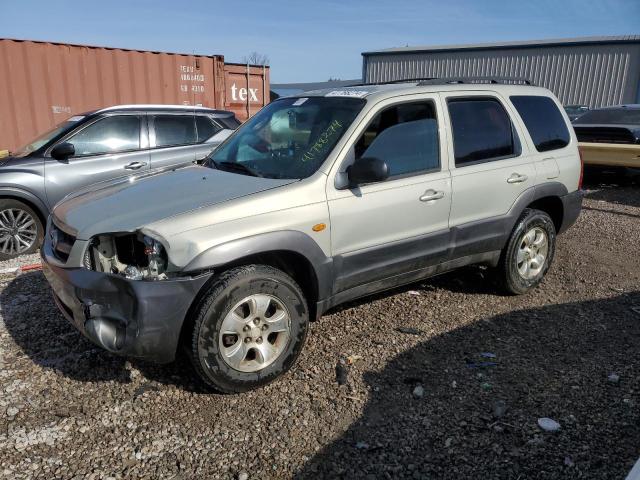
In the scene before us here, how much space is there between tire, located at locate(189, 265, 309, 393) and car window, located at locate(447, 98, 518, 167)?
1.79 meters

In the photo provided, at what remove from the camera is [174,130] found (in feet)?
21.6

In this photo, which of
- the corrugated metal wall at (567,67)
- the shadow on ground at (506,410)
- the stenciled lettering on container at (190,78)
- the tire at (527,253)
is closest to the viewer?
the shadow on ground at (506,410)

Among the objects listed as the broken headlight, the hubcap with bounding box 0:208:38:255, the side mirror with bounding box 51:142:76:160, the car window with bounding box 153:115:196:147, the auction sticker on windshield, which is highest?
the auction sticker on windshield

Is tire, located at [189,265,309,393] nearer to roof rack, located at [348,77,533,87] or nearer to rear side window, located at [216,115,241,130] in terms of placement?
roof rack, located at [348,77,533,87]

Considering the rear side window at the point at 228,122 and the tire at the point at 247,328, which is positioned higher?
the rear side window at the point at 228,122

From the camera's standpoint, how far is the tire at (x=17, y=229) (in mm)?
5812

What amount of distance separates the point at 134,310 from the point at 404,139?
2.18m

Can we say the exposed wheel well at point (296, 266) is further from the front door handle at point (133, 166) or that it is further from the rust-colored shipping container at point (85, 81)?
the rust-colored shipping container at point (85, 81)

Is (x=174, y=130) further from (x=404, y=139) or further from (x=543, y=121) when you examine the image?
(x=543, y=121)

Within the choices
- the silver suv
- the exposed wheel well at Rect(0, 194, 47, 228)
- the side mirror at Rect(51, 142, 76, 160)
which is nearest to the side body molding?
the silver suv

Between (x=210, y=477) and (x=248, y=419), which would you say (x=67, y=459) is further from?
(x=248, y=419)

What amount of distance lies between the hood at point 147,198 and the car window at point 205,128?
3.06m

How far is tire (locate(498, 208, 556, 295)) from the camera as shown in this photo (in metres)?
4.55

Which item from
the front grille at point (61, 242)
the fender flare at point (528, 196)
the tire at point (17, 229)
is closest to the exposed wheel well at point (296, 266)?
the front grille at point (61, 242)
